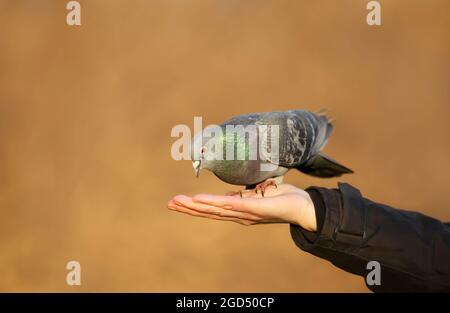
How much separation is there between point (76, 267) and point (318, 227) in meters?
3.18

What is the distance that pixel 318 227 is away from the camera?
1.61 meters

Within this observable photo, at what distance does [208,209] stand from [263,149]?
540mm

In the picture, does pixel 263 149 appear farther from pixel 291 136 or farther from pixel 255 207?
pixel 255 207

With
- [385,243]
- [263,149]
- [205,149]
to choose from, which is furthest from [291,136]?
[385,243]

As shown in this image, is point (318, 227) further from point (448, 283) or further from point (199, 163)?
point (199, 163)

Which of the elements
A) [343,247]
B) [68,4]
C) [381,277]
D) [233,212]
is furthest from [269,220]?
[68,4]

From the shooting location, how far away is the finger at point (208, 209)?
173cm

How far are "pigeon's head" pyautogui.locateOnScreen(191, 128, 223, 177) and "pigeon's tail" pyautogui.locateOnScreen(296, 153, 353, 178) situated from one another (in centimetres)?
76

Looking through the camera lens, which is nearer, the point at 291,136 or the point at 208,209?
the point at 208,209

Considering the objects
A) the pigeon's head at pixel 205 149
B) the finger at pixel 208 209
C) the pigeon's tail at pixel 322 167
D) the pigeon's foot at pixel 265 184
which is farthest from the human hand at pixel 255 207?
the pigeon's tail at pixel 322 167

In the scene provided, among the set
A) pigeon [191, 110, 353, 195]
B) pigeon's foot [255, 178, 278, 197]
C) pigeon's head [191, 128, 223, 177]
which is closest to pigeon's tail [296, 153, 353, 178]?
pigeon [191, 110, 353, 195]

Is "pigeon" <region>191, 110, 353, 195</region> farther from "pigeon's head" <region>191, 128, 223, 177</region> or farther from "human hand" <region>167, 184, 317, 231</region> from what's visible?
"human hand" <region>167, 184, 317, 231</region>

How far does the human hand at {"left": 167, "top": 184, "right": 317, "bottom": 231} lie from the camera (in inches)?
66.5

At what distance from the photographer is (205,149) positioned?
195 cm
